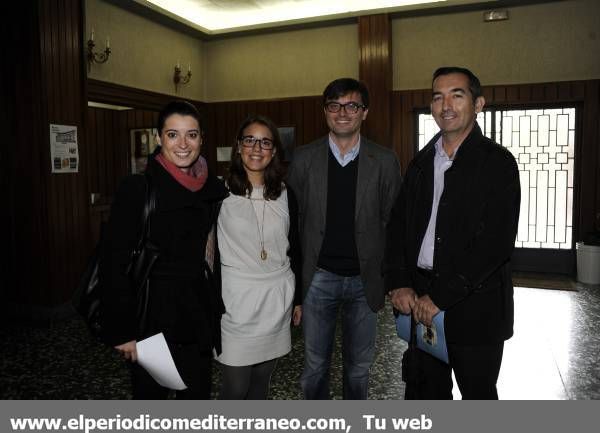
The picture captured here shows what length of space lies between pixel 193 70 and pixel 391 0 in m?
2.98

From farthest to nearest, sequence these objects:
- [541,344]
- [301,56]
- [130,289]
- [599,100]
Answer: [301,56]
[599,100]
[541,344]
[130,289]

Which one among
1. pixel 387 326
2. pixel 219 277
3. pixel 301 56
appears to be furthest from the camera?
pixel 301 56

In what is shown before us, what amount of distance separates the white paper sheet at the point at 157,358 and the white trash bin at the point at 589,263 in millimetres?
5596

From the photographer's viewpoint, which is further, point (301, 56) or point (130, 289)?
point (301, 56)

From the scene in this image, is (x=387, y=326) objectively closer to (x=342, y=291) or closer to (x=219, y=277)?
(x=342, y=291)

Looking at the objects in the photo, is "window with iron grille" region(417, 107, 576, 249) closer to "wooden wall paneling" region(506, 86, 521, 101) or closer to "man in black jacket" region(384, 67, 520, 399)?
"wooden wall paneling" region(506, 86, 521, 101)

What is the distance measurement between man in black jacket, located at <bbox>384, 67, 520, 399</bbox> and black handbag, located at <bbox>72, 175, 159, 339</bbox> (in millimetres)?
954

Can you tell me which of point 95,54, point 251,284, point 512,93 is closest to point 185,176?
point 251,284

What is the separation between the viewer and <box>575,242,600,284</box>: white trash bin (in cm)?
577

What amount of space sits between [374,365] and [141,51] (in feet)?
16.2

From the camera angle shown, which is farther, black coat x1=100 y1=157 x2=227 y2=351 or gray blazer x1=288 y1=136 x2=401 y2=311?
gray blazer x1=288 y1=136 x2=401 y2=311

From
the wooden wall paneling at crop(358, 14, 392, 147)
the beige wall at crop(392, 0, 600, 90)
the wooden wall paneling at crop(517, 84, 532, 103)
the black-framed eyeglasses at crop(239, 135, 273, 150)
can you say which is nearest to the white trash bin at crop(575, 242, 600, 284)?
the wooden wall paneling at crop(517, 84, 532, 103)

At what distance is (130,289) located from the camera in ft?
Answer: 5.38
